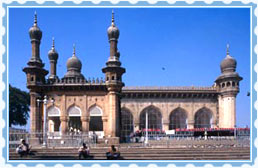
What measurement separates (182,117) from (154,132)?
4844 mm

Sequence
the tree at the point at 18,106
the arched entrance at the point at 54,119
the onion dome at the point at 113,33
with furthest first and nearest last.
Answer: the tree at the point at 18,106 < the onion dome at the point at 113,33 < the arched entrance at the point at 54,119

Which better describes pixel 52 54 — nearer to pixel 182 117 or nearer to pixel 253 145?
pixel 182 117

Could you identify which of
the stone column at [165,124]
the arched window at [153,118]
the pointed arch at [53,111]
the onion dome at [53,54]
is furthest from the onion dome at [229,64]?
the pointed arch at [53,111]

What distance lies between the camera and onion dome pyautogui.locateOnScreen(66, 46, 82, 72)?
3019cm

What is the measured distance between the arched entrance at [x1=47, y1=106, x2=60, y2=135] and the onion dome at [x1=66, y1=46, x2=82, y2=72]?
6.89 metres

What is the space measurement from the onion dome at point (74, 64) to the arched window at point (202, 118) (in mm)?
12314

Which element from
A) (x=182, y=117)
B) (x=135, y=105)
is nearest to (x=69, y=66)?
(x=135, y=105)

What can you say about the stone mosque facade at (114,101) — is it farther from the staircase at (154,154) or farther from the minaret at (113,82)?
the staircase at (154,154)

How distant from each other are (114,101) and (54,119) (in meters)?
4.70

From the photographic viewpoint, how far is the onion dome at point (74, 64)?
30.2 metres

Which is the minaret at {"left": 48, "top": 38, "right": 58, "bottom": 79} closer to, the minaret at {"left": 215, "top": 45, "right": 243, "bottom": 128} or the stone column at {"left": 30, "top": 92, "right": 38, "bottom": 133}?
the stone column at {"left": 30, "top": 92, "right": 38, "bottom": 133}

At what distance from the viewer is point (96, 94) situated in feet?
72.0

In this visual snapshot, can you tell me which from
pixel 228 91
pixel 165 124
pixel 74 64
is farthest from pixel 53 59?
pixel 228 91

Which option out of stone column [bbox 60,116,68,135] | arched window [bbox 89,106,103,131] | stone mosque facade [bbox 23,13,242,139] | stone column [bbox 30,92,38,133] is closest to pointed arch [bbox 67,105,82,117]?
stone mosque facade [bbox 23,13,242,139]
